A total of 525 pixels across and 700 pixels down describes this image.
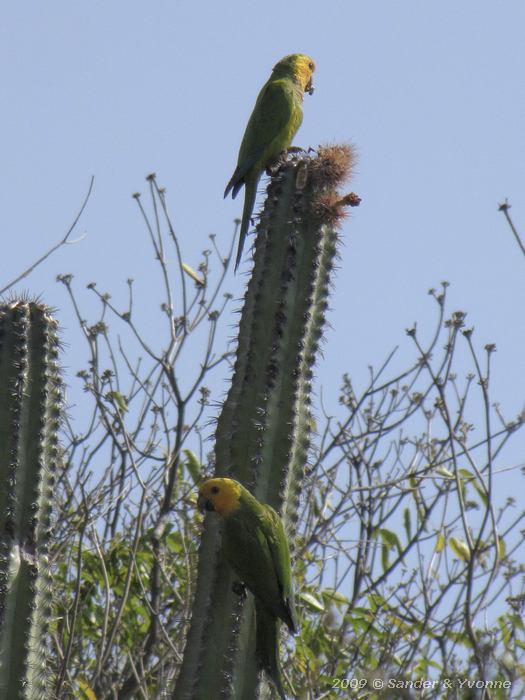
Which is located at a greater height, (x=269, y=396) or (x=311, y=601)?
(x=269, y=396)

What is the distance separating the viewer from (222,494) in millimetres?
4586

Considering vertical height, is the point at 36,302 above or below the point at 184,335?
below

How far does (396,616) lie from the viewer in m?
6.51

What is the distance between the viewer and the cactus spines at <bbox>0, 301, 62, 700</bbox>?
457 centimetres

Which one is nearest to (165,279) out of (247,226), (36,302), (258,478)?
(247,226)

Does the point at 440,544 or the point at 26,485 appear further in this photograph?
the point at 440,544

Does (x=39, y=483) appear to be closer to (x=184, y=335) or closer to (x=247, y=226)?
(x=247, y=226)

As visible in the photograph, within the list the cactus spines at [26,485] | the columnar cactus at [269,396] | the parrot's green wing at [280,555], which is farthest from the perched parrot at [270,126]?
the parrot's green wing at [280,555]

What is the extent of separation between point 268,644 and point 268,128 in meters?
3.10

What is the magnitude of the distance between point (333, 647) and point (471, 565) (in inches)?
71.8

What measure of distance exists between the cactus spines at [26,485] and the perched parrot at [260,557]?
668 mm
